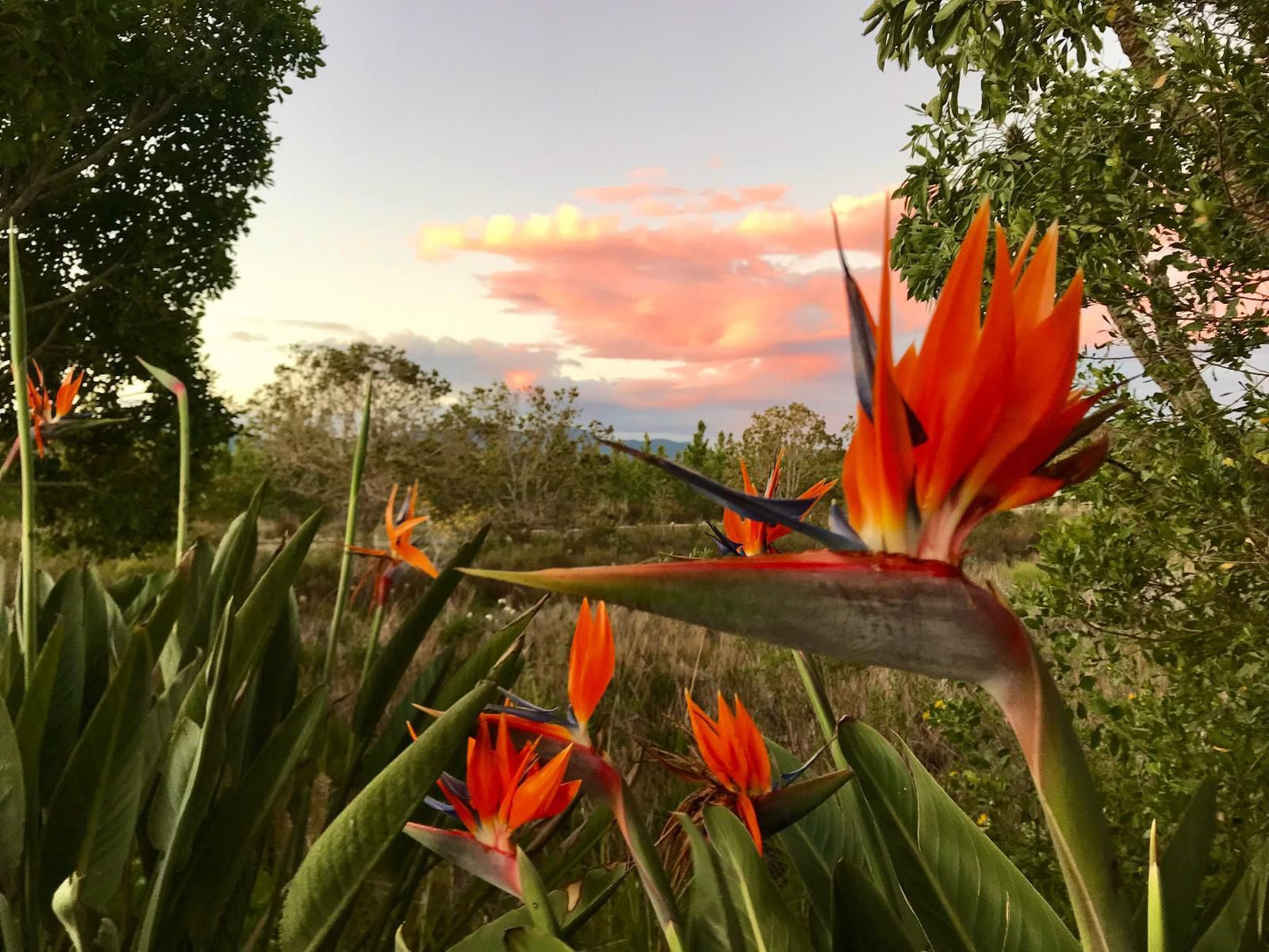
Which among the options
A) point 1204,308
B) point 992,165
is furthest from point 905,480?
point 992,165

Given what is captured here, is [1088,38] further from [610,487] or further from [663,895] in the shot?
[610,487]

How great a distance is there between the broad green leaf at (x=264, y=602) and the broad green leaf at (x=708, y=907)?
1.85 feet

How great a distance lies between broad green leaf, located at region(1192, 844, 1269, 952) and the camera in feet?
1.86

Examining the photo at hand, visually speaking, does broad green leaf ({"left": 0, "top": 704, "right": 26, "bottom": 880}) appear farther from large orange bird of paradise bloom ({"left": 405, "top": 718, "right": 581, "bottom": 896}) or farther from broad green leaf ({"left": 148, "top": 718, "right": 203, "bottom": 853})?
large orange bird of paradise bloom ({"left": 405, "top": 718, "right": 581, "bottom": 896})

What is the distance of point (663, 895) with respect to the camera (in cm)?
46

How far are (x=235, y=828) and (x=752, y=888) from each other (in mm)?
587

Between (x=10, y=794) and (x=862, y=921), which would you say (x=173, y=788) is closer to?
(x=10, y=794)

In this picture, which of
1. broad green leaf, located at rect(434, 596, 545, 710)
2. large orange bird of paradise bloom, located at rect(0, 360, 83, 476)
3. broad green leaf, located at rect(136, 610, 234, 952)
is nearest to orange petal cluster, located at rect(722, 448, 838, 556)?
broad green leaf, located at rect(434, 596, 545, 710)

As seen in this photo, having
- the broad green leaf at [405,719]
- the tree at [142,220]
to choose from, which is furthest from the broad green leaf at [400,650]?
the tree at [142,220]

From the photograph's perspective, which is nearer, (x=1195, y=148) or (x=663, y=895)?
(x=663, y=895)

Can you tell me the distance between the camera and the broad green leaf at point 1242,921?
567mm

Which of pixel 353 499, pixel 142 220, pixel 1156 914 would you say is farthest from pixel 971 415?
pixel 142 220

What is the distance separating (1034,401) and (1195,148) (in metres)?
1.49

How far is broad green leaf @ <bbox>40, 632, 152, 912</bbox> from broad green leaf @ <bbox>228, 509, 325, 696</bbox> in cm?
12
